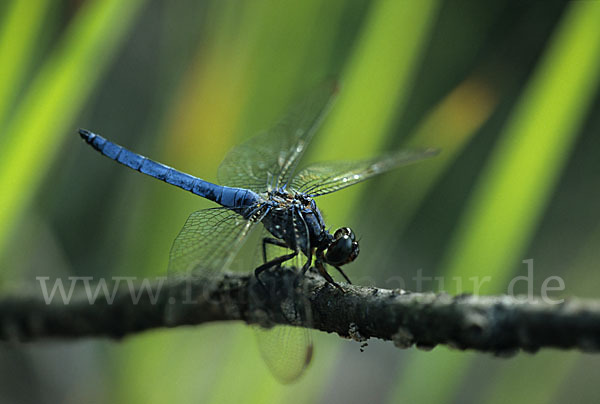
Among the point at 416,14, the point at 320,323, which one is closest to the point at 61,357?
the point at 320,323

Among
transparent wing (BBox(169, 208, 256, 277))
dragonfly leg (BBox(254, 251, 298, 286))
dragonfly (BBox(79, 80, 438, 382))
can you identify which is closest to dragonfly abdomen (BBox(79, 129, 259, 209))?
dragonfly (BBox(79, 80, 438, 382))

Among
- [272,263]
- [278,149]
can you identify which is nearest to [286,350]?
[272,263]

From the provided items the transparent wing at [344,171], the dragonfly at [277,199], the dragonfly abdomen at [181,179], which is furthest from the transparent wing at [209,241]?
the transparent wing at [344,171]

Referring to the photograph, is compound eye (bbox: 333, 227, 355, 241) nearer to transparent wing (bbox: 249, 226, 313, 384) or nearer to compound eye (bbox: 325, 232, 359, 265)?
compound eye (bbox: 325, 232, 359, 265)

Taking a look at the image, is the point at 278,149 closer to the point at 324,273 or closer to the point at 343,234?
the point at 343,234

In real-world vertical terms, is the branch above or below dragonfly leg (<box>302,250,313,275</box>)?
below

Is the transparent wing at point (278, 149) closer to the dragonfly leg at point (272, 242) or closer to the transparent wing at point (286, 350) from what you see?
the dragonfly leg at point (272, 242)
